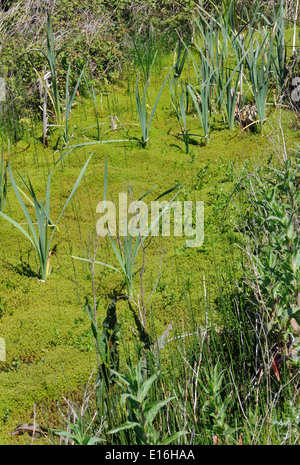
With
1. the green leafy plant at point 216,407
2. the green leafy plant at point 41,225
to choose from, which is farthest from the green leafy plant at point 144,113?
the green leafy plant at point 216,407

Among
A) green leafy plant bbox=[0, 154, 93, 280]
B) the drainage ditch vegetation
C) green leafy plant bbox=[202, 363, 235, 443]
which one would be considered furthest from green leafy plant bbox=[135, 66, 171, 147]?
green leafy plant bbox=[202, 363, 235, 443]

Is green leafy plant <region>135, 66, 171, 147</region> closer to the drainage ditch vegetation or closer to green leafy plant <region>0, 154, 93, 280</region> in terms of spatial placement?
the drainage ditch vegetation

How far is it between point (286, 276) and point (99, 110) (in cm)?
393

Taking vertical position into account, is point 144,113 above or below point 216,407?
above

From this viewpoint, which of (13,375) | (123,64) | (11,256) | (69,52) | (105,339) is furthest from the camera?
(123,64)

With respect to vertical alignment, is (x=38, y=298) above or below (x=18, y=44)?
below

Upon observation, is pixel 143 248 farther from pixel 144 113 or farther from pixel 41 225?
pixel 144 113

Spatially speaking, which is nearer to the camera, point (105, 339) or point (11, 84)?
point (105, 339)

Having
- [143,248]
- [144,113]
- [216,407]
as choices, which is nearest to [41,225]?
[143,248]

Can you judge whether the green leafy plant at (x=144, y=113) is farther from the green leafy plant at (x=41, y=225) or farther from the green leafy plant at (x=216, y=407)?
the green leafy plant at (x=216, y=407)

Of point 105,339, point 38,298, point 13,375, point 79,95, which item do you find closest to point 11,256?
point 38,298

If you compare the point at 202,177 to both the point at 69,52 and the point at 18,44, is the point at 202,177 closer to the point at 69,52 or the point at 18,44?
the point at 69,52

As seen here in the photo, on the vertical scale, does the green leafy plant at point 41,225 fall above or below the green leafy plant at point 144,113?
below
